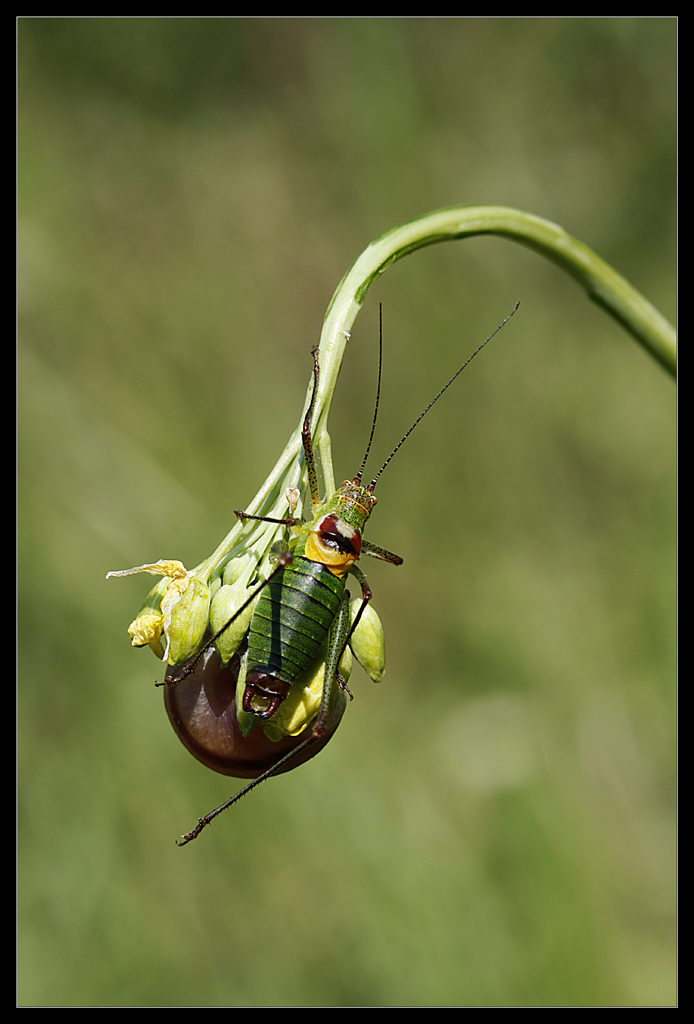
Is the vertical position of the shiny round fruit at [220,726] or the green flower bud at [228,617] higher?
the green flower bud at [228,617]

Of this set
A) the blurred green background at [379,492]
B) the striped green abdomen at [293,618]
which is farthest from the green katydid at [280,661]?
the blurred green background at [379,492]

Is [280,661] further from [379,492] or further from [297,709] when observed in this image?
[379,492]

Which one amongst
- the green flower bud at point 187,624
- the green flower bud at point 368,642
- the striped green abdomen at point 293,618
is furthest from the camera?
the green flower bud at point 368,642

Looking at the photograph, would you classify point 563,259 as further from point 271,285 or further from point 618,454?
point 271,285

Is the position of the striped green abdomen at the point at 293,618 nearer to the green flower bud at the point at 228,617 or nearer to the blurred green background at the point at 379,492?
the green flower bud at the point at 228,617

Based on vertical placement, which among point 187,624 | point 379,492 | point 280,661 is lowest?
point 187,624

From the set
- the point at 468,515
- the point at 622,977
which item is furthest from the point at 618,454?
the point at 622,977

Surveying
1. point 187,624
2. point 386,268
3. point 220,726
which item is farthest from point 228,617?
point 386,268

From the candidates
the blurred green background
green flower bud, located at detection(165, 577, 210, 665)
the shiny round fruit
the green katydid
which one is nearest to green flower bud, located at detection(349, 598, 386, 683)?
the green katydid
